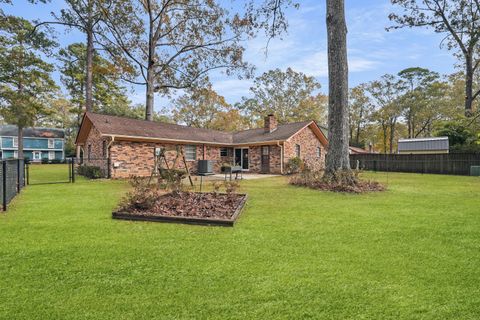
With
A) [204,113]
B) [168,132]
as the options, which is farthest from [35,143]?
[168,132]

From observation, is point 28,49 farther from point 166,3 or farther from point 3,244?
point 3,244

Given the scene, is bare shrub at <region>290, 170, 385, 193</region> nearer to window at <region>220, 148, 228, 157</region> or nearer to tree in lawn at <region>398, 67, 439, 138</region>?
window at <region>220, 148, 228, 157</region>

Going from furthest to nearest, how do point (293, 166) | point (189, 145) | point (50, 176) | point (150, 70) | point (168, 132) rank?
point (150, 70) → point (189, 145) → point (293, 166) → point (168, 132) → point (50, 176)

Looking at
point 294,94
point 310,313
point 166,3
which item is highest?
point 166,3

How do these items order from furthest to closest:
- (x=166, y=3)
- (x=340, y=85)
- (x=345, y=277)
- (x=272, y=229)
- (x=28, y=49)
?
(x=28, y=49), (x=166, y=3), (x=340, y=85), (x=272, y=229), (x=345, y=277)

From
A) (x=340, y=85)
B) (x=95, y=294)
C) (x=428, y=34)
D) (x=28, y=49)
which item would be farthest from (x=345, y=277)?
(x=28, y=49)

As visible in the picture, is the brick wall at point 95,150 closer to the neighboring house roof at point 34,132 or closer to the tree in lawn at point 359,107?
the neighboring house roof at point 34,132

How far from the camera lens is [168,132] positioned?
18266 mm

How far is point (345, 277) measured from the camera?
9.27 ft

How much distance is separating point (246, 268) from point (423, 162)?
71.4 ft

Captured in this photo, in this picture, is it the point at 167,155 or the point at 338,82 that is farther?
the point at 167,155

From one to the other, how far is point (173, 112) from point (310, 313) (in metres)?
36.0

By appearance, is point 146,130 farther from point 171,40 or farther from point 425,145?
point 425,145

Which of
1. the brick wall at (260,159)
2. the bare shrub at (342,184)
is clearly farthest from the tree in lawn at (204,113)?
the bare shrub at (342,184)
